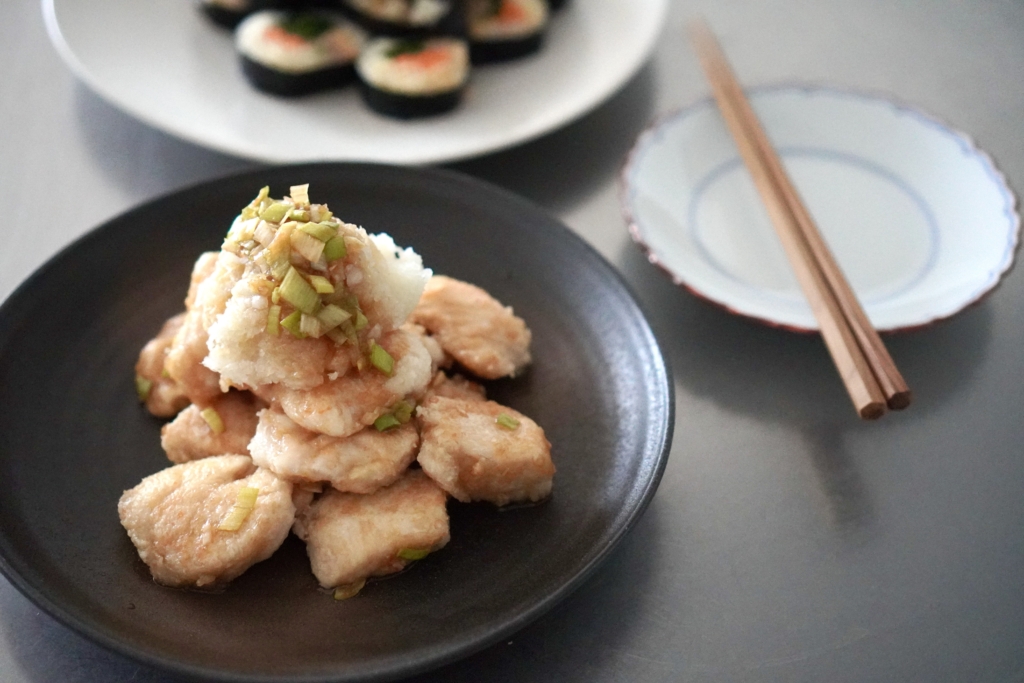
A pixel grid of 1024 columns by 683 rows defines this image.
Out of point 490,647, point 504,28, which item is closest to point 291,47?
point 504,28

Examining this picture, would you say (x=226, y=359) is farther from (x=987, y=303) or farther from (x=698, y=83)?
(x=698, y=83)

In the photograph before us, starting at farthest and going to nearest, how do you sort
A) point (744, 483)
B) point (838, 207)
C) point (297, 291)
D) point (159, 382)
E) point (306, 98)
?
point (306, 98) → point (838, 207) → point (744, 483) → point (159, 382) → point (297, 291)

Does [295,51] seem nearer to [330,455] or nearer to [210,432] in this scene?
[210,432]

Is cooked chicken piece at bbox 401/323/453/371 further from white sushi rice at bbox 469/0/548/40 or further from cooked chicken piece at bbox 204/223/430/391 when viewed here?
white sushi rice at bbox 469/0/548/40

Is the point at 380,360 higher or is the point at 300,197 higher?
the point at 300,197

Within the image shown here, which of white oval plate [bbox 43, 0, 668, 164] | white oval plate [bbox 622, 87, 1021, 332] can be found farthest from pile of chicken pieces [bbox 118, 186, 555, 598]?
white oval plate [bbox 43, 0, 668, 164]

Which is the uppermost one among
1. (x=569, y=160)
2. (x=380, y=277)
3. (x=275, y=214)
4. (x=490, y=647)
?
(x=275, y=214)
